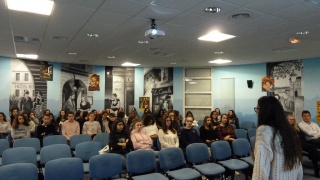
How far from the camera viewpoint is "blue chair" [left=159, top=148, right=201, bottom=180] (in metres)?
4.26

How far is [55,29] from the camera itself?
5.25m

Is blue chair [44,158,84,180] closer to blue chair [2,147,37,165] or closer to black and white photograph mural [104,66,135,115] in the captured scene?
blue chair [2,147,37,165]

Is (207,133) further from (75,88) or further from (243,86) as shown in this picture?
(75,88)

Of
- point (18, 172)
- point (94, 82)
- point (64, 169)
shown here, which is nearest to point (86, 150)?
point (64, 169)

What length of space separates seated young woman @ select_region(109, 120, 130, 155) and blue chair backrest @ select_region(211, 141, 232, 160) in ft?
5.82

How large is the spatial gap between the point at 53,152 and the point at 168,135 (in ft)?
7.82

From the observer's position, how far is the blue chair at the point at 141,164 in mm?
4309

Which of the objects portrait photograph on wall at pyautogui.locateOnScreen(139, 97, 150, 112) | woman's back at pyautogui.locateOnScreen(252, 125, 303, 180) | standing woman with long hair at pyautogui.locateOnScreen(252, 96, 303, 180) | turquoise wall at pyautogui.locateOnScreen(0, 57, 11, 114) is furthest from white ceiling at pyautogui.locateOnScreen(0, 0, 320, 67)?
portrait photograph on wall at pyautogui.locateOnScreen(139, 97, 150, 112)

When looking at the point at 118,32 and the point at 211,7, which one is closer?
the point at 211,7

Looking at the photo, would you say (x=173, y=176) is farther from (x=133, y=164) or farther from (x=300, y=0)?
(x=300, y=0)

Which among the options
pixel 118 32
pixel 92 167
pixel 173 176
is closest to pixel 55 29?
pixel 118 32

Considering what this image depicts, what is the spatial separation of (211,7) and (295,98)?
7.35 metres

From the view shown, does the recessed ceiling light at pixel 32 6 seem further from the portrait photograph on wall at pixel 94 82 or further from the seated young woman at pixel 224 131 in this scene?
the portrait photograph on wall at pixel 94 82

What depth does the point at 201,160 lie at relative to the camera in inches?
199
